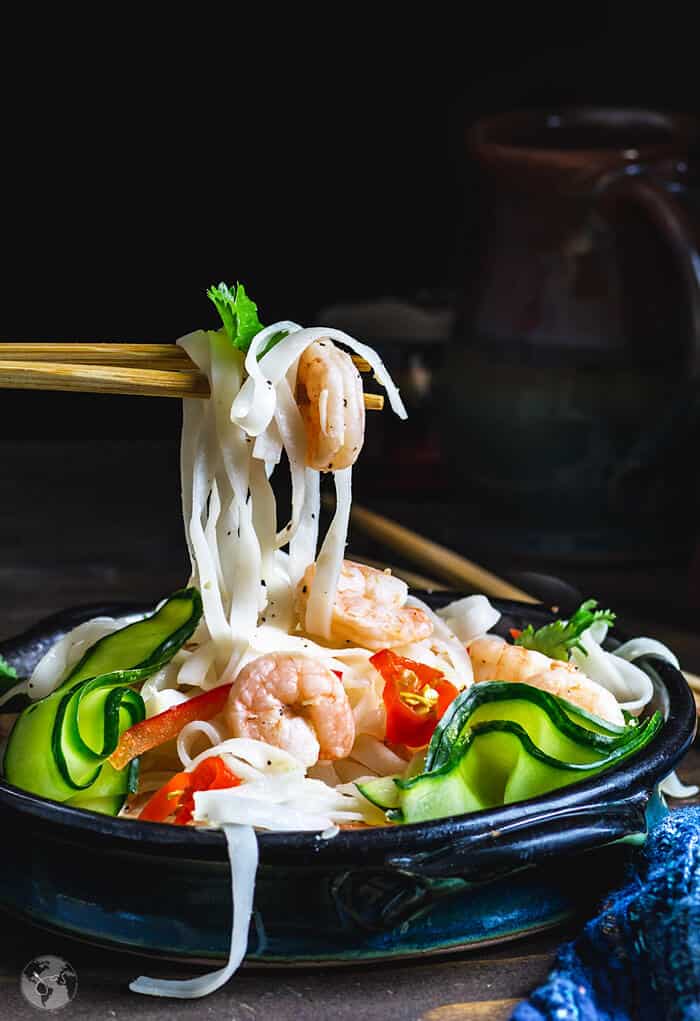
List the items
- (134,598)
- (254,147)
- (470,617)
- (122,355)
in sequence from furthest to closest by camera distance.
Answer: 1. (254,147)
2. (134,598)
3. (470,617)
4. (122,355)

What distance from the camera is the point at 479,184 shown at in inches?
135

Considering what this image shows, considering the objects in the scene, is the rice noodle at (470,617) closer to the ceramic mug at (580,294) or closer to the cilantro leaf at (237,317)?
the cilantro leaf at (237,317)

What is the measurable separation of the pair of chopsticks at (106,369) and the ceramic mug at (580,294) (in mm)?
1387

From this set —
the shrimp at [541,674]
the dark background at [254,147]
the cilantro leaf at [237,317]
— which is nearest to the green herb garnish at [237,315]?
the cilantro leaf at [237,317]

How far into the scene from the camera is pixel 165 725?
6.10 feet

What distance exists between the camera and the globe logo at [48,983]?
161 cm

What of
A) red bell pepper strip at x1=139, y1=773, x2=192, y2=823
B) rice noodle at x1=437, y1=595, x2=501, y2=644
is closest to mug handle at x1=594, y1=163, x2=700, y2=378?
rice noodle at x1=437, y1=595, x2=501, y2=644

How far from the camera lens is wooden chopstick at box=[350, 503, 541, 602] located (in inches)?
108

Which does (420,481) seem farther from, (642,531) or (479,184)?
(479,184)

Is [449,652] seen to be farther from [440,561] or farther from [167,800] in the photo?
[440,561]

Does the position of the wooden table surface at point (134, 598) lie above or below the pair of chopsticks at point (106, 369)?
below

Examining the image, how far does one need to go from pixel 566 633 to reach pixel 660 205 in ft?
4.86

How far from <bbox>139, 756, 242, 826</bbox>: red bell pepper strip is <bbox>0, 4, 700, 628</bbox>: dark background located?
2.37m

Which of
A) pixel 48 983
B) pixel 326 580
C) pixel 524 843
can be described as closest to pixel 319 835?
pixel 524 843
